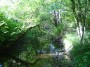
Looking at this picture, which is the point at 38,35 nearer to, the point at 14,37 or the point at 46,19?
the point at 46,19

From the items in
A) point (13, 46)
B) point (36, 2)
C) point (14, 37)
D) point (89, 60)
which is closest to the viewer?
point (89, 60)

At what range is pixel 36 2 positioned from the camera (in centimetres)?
1908

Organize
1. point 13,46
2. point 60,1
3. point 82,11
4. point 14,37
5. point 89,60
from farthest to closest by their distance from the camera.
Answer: point 13,46 < point 14,37 < point 60,1 < point 82,11 < point 89,60

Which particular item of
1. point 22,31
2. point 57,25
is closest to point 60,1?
point 22,31

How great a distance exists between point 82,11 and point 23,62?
482cm

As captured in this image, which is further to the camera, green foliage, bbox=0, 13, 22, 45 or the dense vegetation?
green foliage, bbox=0, 13, 22, 45

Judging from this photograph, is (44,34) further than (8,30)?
Yes

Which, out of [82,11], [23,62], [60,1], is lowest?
[23,62]

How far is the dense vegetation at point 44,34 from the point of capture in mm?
11344

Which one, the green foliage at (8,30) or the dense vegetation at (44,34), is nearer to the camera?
the dense vegetation at (44,34)

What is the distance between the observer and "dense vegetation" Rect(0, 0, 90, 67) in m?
11.3

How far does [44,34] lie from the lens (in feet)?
64.2

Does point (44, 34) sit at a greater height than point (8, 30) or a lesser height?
lesser

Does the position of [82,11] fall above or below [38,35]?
above
